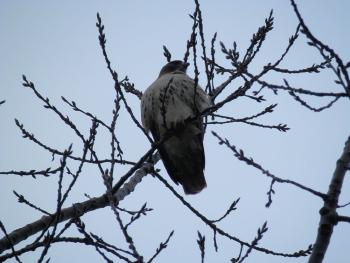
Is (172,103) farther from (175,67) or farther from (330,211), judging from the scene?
(330,211)

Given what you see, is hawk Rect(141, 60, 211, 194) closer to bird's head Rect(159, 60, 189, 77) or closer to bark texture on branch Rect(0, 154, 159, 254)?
bird's head Rect(159, 60, 189, 77)

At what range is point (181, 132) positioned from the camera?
4.75 m

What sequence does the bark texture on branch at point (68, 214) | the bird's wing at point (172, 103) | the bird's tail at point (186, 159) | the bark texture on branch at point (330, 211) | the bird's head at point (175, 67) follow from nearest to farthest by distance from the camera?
the bark texture on branch at point (330, 211), the bark texture on branch at point (68, 214), the bird's wing at point (172, 103), the bird's tail at point (186, 159), the bird's head at point (175, 67)

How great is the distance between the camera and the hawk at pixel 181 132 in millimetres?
4785

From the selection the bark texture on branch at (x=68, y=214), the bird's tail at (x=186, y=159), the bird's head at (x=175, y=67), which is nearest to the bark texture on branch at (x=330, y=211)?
the bark texture on branch at (x=68, y=214)

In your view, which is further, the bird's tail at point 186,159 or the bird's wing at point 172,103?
the bird's tail at point 186,159

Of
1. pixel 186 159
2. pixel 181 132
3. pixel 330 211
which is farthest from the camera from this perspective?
pixel 186 159

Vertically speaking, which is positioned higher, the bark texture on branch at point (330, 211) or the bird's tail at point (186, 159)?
the bird's tail at point (186, 159)

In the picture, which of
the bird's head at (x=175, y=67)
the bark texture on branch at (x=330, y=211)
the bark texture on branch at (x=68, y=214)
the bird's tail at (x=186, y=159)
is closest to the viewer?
the bark texture on branch at (x=330, y=211)

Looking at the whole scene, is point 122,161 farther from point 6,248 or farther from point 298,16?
point 298,16

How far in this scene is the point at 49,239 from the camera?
2.43m

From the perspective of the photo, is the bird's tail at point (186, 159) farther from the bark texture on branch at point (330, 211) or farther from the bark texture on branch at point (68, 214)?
the bark texture on branch at point (330, 211)

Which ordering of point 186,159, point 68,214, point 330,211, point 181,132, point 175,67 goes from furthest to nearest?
point 175,67
point 186,159
point 181,132
point 68,214
point 330,211

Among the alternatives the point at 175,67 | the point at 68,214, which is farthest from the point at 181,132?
the point at 68,214
